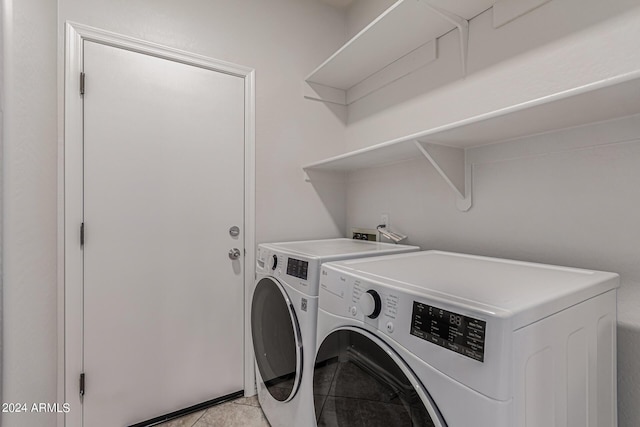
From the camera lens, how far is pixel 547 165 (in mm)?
1151

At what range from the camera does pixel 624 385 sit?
963 mm

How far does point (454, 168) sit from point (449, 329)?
956 millimetres

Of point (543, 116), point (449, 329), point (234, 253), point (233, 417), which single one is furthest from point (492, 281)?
point (233, 417)

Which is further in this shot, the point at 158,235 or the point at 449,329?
the point at 158,235

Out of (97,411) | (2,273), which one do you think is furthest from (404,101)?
(97,411)

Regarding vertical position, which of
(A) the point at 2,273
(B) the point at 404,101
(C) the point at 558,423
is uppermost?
(B) the point at 404,101

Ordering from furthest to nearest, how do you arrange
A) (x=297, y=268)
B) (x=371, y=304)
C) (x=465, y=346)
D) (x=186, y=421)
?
(x=186, y=421), (x=297, y=268), (x=371, y=304), (x=465, y=346)

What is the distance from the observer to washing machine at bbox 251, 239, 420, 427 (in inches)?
45.6

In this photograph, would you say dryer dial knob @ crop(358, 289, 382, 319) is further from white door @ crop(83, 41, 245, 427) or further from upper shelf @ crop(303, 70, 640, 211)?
white door @ crop(83, 41, 245, 427)

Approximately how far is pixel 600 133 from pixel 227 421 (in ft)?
6.85

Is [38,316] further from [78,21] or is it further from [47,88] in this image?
[78,21]

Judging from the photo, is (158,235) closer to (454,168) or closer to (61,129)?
(61,129)

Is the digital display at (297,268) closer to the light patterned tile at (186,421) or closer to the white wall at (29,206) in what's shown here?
the white wall at (29,206)

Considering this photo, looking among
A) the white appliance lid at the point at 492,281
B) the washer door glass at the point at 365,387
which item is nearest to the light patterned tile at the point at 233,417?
the washer door glass at the point at 365,387
